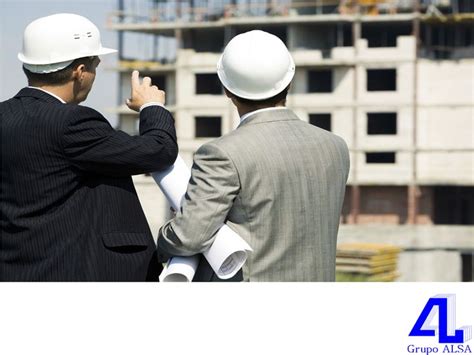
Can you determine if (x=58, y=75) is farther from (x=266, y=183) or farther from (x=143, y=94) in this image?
(x=266, y=183)

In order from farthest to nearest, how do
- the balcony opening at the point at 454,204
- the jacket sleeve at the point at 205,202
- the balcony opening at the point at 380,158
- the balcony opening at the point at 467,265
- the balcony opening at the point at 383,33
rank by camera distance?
the balcony opening at the point at 454,204 → the balcony opening at the point at 383,33 → the balcony opening at the point at 380,158 → the balcony opening at the point at 467,265 → the jacket sleeve at the point at 205,202

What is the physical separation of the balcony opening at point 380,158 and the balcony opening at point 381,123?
3.23ft

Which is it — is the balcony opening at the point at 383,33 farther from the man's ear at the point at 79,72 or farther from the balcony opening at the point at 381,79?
the man's ear at the point at 79,72

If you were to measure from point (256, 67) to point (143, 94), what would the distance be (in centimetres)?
36

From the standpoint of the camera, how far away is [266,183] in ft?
8.19

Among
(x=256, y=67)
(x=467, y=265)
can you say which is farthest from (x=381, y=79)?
(x=256, y=67)

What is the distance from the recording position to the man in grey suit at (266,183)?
2.47 m

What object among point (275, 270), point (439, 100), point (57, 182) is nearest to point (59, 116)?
point (57, 182)

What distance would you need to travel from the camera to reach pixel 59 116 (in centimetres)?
261

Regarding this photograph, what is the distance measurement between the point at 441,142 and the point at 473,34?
17.7 ft

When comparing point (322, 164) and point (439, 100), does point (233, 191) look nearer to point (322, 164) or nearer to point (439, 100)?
point (322, 164)

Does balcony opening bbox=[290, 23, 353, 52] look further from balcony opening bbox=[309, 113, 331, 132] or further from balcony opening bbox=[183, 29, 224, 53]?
balcony opening bbox=[183, 29, 224, 53]

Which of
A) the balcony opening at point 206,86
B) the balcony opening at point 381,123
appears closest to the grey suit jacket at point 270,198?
the balcony opening at point 381,123
